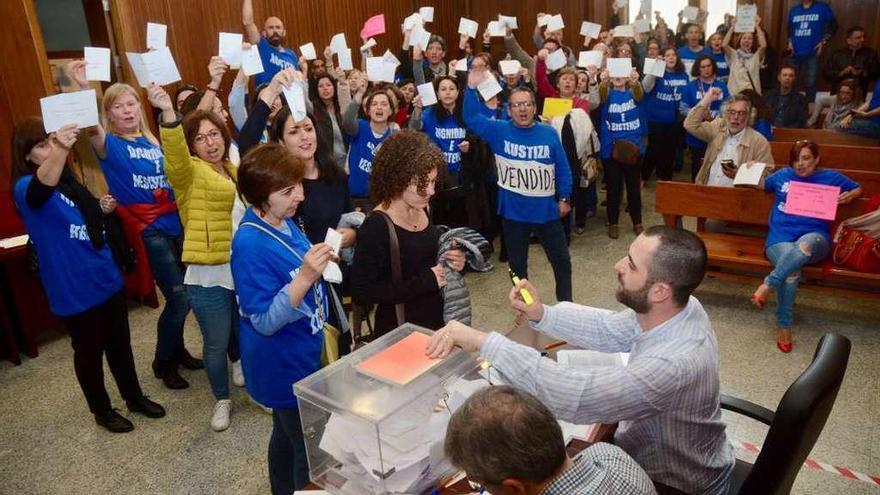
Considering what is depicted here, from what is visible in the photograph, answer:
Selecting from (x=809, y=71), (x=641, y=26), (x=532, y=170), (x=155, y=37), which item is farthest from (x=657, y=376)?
(x=809, y=71)

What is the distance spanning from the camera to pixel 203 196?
3.16 metres

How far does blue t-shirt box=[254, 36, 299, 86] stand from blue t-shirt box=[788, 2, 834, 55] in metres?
7.21

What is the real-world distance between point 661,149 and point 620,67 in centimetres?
205

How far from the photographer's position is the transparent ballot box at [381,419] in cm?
171

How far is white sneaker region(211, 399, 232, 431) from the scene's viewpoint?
356 centimetres

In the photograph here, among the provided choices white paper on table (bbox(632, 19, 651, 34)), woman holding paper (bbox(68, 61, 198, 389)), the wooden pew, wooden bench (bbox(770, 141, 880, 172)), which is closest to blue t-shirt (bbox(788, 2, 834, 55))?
white paper on table (bbox(632, 19, 651, 34))

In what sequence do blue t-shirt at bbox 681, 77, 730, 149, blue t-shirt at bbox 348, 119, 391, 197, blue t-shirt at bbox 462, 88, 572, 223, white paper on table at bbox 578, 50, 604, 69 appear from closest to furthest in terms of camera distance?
blue t-shirt at bbox 462, 88, 572, 223 → blue t-shirt at bbox 348, 119, 391, 197 → white paper on table at bbox 578, 50, 604, 69 → blue t-shirt at bbox 681, 77, 730, 149

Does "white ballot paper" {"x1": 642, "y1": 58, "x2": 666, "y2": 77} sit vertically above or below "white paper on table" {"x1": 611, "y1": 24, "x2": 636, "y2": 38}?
below

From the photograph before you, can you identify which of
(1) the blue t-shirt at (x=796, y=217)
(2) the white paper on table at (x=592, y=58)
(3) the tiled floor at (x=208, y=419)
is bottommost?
(3) the tiled floor at (x=208, y=419)

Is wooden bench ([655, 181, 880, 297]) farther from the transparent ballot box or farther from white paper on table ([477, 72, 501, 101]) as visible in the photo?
the transparent ballot box

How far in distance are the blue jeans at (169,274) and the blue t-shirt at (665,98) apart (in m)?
5.66

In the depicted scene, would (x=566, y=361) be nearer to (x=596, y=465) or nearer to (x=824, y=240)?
(x=596, y=465)

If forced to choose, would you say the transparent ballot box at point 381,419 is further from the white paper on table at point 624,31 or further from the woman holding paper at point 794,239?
the white paper on table at point 624,31

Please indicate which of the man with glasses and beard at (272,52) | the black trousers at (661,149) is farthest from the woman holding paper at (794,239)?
the man with glasses and beard at (272,52)
